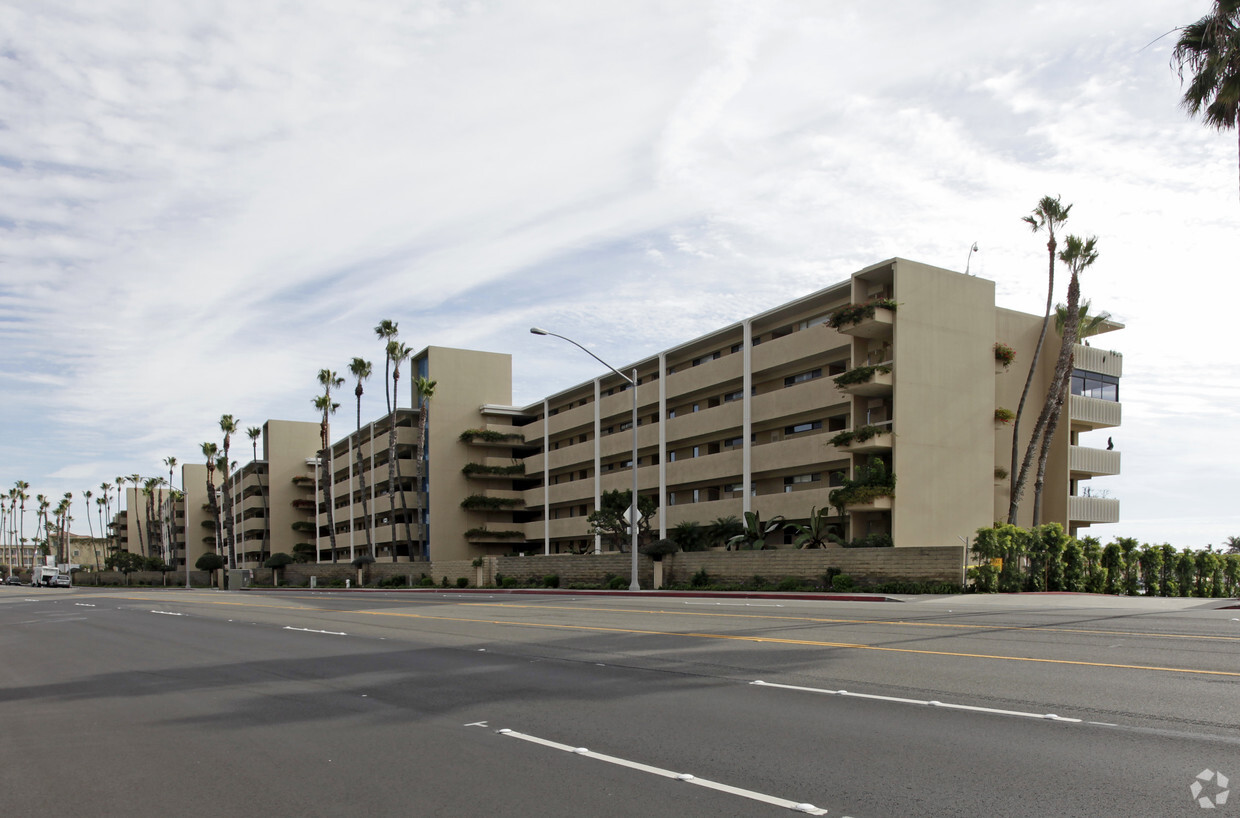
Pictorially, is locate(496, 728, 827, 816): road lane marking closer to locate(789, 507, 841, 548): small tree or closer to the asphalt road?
the asphalt road

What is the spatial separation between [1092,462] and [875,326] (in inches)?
628

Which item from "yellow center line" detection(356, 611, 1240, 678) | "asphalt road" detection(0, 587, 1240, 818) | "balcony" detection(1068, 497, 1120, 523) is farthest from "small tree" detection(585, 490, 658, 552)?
"asphalt road" detection(0, 587, 1240, 818)

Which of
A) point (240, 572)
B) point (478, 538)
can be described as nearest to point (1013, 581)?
point (478, 538)

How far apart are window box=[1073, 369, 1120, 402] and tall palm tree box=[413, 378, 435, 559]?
44.3m

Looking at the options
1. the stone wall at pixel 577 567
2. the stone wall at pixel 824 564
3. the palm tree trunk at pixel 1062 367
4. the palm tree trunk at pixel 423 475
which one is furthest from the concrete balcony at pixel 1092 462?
the palm tree trunk at pixel 423 475

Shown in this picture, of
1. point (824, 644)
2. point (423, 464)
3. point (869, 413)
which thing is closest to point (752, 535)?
point (869, 413)

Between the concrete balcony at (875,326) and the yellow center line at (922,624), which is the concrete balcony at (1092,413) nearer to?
the concrete balcony at (875,326)

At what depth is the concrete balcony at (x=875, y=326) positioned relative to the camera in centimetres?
3800

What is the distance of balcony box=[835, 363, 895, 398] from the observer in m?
37.8

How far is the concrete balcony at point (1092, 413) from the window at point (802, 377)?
12481mm

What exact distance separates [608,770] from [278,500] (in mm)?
105404

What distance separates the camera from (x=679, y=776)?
6.16m

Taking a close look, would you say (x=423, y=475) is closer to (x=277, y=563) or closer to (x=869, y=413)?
(x=277, y=563)

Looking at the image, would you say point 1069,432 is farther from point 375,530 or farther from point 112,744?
point 375,530
